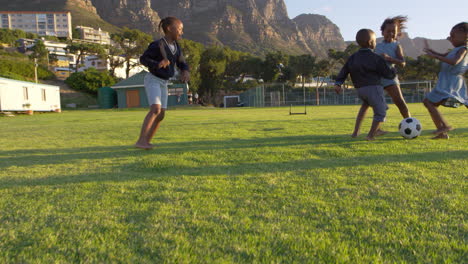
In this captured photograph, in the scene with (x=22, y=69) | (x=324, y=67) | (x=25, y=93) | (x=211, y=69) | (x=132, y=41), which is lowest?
(x=25, y=93)

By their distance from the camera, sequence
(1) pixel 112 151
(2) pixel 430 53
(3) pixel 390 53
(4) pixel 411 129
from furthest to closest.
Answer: (3) pixel 390 53, (2) pixel 430 53, (4) pixel 411 129, (1) pixel 112 151

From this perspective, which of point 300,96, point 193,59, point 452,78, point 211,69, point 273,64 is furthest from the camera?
point 273,64

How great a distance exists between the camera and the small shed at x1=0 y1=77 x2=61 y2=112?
19.5 meters

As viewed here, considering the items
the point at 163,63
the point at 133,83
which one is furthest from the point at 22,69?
the point at 163,63

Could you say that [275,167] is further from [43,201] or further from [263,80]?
[263,80]

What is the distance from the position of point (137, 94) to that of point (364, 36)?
3678 cm

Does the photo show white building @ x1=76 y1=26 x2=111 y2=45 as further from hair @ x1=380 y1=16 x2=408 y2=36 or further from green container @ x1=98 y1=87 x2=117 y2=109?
hair @ x1=380 y1=16 x2=408 y2=36

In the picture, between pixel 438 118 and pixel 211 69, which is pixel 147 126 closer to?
pixel 438 118

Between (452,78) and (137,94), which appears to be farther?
(137,94)

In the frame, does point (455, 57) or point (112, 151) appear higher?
point (455, 57)

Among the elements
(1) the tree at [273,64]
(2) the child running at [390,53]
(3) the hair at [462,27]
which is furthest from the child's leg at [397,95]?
(1) the tree at [273,64]

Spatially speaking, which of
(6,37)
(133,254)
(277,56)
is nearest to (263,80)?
(277,56)

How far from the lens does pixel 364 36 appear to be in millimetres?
4742

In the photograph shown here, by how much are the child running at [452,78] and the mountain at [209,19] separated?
110 metres
